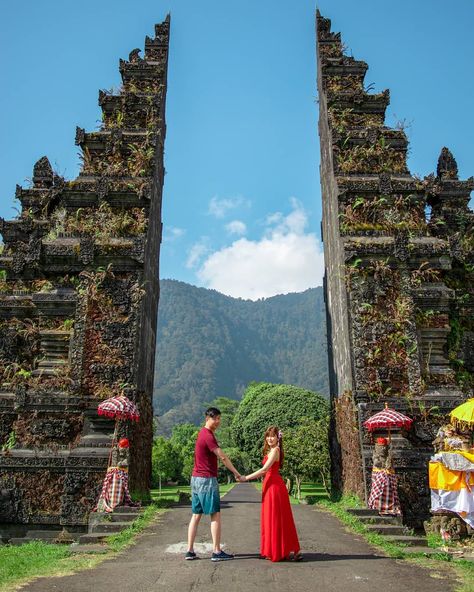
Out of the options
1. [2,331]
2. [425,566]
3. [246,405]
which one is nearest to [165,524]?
[425,566]

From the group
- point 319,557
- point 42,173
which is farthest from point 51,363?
point 42,173

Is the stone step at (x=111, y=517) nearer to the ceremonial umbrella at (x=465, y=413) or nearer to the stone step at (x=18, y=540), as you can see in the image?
the stone step at (x=18, y=540)

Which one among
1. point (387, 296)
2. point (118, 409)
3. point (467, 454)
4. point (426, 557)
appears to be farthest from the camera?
point (387, 296)

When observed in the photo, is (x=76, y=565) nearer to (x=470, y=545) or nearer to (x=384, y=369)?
(x=470, y=545)

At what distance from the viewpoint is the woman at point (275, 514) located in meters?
7.53

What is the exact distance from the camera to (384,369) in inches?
567

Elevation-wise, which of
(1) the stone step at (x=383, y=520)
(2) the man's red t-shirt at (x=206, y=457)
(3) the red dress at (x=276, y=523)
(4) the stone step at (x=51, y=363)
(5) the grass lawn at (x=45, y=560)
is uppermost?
(4) the stone step at (x=51, y=363)

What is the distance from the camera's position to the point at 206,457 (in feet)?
25.2

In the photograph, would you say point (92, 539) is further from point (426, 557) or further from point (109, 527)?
point (426, 557)

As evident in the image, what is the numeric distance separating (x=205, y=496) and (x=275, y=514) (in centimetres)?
102

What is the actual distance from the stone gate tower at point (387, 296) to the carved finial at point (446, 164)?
2196 mm

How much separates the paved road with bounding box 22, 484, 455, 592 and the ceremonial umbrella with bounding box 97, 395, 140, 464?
3.70 meters

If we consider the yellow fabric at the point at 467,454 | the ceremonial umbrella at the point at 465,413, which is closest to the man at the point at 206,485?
the yellow fabric at the point at 467,454

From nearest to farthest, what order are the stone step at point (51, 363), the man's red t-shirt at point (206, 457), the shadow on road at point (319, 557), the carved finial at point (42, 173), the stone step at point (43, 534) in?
the man's red t-shirt at point (206, 457), the shadow on road at point (319, 557), the stone step at point (43, 534), the stone step at point (51, 363), the carved finial at point (42, 173)
